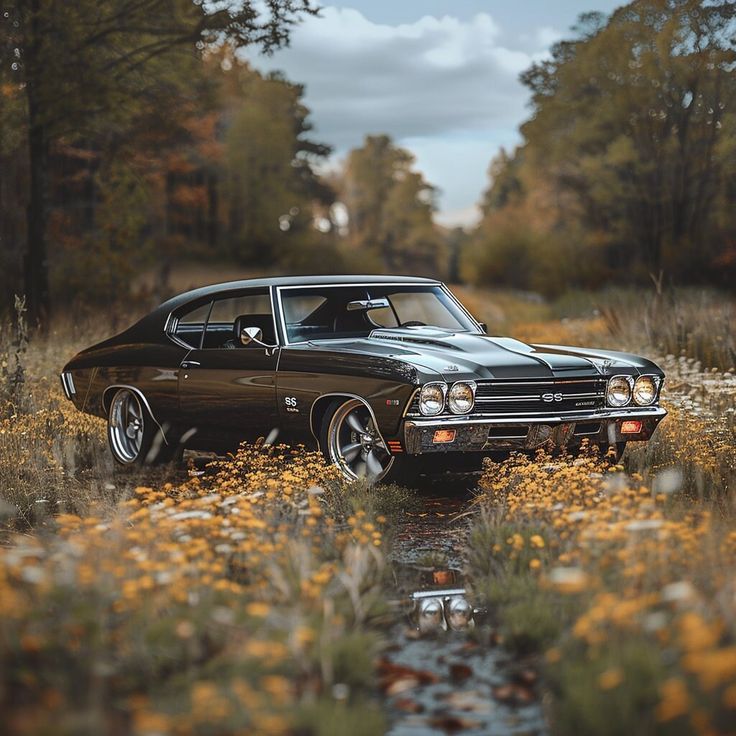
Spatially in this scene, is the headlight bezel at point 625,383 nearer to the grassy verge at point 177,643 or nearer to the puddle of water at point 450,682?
the puddle of water at point 450,682

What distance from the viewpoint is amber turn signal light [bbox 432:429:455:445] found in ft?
24.4

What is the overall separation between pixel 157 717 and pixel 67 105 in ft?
53.2

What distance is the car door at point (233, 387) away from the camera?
8477 millimetres

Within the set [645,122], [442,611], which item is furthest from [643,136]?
[442,611]

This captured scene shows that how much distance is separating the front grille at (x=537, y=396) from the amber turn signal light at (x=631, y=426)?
233 mm

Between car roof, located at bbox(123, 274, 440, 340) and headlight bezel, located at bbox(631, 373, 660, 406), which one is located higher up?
car roof, located at bbox(123, 274, 440, 340)

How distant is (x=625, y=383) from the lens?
8.15m

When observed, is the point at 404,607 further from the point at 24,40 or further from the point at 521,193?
the point at 521,193

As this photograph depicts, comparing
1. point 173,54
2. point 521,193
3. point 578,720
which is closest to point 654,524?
point 578,720

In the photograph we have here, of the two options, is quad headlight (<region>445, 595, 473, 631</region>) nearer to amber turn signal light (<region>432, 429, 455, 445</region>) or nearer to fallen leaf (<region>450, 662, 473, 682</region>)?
fallen leaf (<region>450, 662, 473, 682</region>)

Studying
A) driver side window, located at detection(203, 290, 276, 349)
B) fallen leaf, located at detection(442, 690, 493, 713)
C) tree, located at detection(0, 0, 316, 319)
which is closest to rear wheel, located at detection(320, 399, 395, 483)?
driver side window, located at detection(203, 290, 276, 349)

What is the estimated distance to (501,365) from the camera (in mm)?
7652

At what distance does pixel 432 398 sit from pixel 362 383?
1.63 ft

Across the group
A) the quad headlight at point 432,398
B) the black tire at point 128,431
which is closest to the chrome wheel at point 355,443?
the quad headlight at point 432,398
